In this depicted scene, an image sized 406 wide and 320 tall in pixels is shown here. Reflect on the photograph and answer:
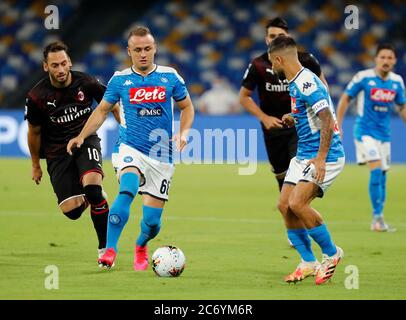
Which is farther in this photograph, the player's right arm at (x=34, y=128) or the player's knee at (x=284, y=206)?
the player's right arm at (x=34, y=128)

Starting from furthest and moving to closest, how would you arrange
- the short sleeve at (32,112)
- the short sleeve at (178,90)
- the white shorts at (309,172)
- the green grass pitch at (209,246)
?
the short sleeve at (32,112), the short sleeve at (178,90), the white shorts at (309,172), the green grass pitch at (209,246)

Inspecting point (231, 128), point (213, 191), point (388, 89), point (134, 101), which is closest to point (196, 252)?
point (134, 101)

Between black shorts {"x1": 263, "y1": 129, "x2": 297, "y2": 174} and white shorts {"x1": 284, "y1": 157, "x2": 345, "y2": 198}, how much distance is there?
2.35 metres

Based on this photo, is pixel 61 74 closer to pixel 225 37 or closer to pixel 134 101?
pixel 134 101

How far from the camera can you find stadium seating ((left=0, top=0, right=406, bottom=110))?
27.1m

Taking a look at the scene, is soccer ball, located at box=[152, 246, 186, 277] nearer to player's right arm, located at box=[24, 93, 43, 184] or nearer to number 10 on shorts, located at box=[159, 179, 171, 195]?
number 10 on shorts, located at box=[159, 179, 171, 195]

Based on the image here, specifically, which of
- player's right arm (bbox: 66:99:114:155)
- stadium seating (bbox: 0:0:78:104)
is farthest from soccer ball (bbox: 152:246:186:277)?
stadium seating (bbox: 0:0:78:104)

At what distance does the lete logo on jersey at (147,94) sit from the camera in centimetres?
877

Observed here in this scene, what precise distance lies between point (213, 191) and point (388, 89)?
5.00m

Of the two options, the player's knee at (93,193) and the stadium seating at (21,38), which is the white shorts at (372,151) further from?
the stadium seating at (21,38)

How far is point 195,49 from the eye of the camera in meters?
28.2

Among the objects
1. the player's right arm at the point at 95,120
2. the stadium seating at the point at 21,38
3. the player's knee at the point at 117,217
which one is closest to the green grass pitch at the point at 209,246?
the player's knee at the point at 117,217

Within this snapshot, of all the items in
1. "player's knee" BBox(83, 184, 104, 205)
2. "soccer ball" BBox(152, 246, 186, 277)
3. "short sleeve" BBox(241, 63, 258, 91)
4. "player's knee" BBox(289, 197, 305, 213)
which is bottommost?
"soccer ball" BBox(152, 246, 186, 277)

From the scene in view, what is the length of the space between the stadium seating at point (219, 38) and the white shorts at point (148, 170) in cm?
1756
